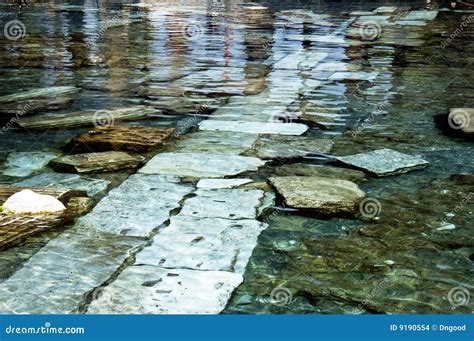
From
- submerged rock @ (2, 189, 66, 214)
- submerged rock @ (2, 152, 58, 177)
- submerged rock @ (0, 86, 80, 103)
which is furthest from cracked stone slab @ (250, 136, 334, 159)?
submerged rock @ (0, 86, 80, 103)

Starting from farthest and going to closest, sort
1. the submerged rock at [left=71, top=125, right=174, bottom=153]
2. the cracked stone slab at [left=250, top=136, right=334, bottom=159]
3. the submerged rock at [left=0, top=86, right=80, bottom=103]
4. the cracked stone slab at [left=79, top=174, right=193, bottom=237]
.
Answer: the submerged rock at [left=0, top=86, right=80, bottom=103], the submerged rock at [left=71, top=125, right=174, bottom=153], the cracked stone slab at [left=250, top=136, right=334, bottom=159], the cracked stone slab at [left=79, top=174, right=193, bottom=237]

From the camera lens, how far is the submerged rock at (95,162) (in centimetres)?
449

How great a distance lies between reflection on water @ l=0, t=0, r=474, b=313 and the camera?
2.93 metres

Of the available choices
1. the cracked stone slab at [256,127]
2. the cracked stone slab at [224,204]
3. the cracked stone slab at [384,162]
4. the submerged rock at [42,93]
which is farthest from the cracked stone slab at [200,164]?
the submerged rock at [42,93]

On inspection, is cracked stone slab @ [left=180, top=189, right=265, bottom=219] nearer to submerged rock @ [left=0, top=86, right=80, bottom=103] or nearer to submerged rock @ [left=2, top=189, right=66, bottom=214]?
submerged rock @ [left=2, top=189, right=66, bottom=214]

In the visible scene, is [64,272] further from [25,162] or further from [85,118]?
[85,118]

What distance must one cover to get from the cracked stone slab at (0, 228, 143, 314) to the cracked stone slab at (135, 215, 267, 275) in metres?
0.15

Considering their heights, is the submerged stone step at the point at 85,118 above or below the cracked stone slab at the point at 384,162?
above

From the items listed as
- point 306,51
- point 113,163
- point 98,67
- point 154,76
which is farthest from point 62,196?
point 306,51

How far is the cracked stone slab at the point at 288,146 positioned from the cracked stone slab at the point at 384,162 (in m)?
0.30

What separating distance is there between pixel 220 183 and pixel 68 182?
1006mm

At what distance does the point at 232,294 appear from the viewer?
274 centimetres

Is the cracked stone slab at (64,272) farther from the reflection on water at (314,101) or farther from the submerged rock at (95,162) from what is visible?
the submerged rock at (95,162)
